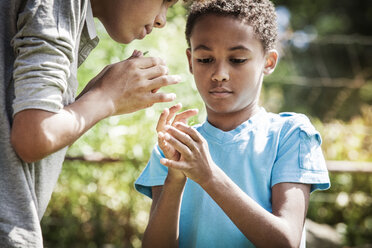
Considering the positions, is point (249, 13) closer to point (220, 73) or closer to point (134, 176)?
point (220, 73)

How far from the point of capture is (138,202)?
4.21 meters

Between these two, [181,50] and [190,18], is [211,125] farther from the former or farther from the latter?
[181,50]

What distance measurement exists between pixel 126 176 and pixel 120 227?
0.49 metres

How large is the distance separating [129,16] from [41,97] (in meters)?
0.58

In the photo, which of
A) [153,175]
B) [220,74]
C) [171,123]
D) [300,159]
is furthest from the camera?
[153,175]

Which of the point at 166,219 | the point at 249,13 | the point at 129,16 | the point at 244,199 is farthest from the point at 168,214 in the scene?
the point at 249,13

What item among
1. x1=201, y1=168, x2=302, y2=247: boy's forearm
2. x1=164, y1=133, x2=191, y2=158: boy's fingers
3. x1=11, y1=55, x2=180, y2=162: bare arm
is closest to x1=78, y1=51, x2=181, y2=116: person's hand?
x1=11, y1=55, x2=180, y2=162: bare arm

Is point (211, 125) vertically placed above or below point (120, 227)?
above

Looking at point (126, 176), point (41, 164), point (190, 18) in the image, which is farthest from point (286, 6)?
point (41, 164)

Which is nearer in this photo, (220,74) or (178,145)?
(178,145)

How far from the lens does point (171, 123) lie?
6.05 feet

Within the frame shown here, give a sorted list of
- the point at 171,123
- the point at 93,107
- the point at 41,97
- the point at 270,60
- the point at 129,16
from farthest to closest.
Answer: the point at 270,60 < the point at 171,123 < the point at 129,16 < the point at 93,107 < the point at 41,97

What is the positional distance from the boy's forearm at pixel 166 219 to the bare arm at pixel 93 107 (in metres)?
0.49

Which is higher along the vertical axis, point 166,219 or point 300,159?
point 300,159
